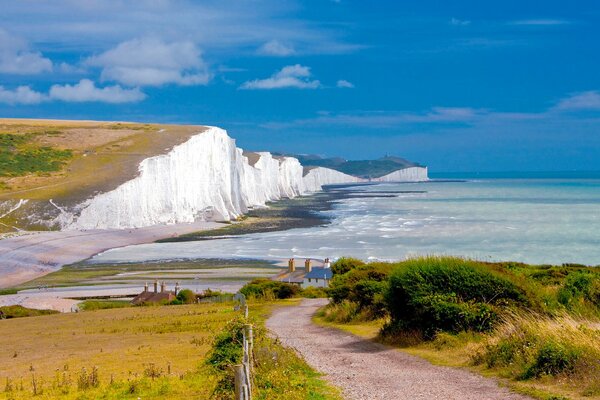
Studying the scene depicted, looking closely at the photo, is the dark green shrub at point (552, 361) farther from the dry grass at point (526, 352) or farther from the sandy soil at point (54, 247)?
the sandy soil at point (54, 247)

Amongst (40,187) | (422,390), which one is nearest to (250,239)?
(40,187)

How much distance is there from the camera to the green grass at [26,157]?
102 meters

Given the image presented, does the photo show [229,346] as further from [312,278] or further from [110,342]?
[312,278]

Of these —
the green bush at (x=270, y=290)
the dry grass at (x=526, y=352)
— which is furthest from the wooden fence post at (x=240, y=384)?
the green bush at (x=270, y=290)

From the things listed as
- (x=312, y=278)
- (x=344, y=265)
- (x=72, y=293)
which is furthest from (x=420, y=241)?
(x=72, y=293)

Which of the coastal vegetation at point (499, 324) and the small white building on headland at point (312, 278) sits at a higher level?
the coastal vegetation at point (499, 324)

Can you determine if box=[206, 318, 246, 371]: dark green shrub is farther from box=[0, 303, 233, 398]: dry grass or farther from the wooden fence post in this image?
the wooden fence post

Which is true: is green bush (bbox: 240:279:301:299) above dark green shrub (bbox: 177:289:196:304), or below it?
above

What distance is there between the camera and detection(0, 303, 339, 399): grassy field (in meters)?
13.7

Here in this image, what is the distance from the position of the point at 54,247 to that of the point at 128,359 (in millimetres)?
54266

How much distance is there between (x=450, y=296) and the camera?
17500 mm

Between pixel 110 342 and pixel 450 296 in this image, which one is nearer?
pixel 450 296

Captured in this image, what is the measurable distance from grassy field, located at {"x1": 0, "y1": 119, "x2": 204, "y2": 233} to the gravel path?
6613 cm

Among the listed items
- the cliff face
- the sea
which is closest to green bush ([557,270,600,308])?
the sea
